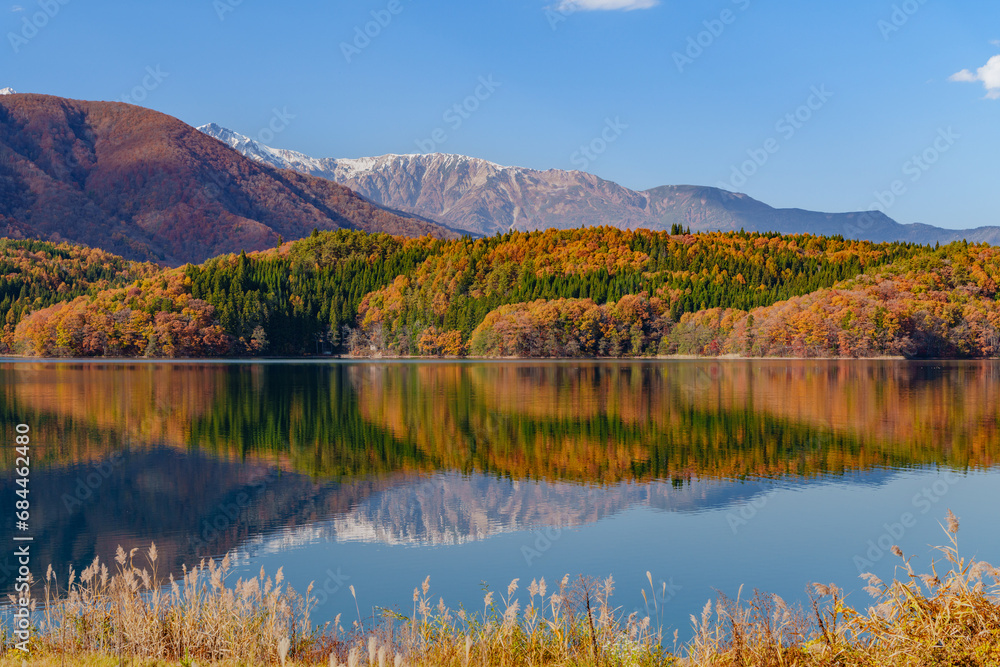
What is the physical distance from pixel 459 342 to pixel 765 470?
156 metres

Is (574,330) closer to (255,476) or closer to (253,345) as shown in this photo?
(253,345)

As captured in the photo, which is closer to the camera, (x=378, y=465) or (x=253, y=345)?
(x=378, y=465)

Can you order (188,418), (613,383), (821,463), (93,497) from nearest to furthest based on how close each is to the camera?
(93,497) → (821,463) → (188,418) → (613,383)

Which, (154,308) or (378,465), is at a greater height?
(154,308)

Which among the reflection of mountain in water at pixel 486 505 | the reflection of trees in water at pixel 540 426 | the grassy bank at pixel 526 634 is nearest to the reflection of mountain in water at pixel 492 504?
the reflection of mountain in water at pixel 486 505

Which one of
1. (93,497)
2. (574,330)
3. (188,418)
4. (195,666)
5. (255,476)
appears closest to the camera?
(195,666)

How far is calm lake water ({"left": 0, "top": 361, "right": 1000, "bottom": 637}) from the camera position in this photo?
19.1m

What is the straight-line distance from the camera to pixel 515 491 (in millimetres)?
27625

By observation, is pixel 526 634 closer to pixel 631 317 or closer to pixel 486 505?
pixel 486 505

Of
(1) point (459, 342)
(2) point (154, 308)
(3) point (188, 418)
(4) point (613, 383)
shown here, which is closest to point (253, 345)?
(2) point (154, 308)

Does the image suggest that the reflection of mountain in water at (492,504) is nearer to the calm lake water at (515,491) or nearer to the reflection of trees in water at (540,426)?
the calm lake water at (515,491)

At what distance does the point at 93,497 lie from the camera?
26516 mm

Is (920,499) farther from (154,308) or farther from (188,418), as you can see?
(154,308)

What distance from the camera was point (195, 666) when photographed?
428 inches
